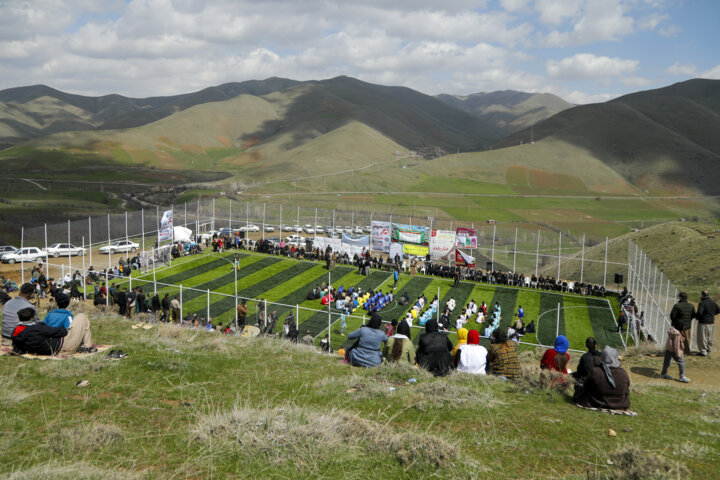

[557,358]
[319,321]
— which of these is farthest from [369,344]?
[319,321]

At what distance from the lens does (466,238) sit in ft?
123

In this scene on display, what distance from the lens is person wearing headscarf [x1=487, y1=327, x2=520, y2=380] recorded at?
9.82 m

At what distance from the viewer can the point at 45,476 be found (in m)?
4.57

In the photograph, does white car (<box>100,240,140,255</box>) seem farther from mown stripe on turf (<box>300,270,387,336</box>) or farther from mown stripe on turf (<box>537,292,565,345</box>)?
mown stripe on turf (<box>537,292,565,345</box>)

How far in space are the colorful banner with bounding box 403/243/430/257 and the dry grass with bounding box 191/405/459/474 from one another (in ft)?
109

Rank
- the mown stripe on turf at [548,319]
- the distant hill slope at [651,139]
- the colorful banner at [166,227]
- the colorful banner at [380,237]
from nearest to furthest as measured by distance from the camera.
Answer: the mown stripe on turf at [548,319], the colorful banner at [166,227], the colorful banner at [380,237], the distant hill slope at [651,139]

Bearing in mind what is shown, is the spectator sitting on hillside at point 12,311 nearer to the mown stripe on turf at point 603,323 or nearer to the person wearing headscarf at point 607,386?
the person wearing headscarf at point 607,386

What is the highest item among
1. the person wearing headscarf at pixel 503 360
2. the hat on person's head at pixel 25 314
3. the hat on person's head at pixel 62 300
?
the hat on person's head at pixel 62 300

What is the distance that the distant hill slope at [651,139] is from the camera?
5103 inches

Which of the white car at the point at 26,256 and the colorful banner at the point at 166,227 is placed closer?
the colorful banner at the point at 166,227

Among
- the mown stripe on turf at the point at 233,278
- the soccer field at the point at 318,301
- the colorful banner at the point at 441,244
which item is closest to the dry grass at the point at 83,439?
the soccer field at the point at 318,301

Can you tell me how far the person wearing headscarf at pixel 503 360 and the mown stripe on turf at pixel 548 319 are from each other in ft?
59.5

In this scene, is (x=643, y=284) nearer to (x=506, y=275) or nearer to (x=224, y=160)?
(x=506, y=275)

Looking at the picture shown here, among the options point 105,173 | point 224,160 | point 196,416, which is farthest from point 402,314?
point 224,160
